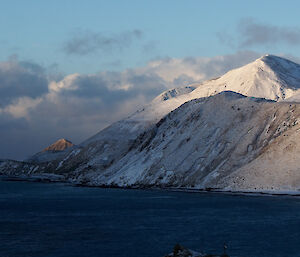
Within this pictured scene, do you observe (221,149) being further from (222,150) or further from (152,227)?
(152,227)

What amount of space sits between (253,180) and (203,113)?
127ft

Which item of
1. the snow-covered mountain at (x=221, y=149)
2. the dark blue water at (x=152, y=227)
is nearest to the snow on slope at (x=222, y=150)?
the snow-covered mountain at (x=221, y=149)

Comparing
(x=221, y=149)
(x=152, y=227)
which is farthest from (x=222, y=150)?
(x=152, y=227)

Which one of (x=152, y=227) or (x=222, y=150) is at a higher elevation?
(x=222, y=150)

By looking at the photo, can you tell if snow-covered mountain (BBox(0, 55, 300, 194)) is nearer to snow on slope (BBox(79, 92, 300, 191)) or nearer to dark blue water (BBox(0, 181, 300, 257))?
snow on slope (BBox(79, 92, 300, 191))

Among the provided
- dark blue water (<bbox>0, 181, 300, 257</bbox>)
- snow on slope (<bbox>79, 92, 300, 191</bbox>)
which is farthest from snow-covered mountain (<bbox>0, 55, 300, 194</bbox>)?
dark blue water (<bbox>0, 181, 300, 257</bbox>)

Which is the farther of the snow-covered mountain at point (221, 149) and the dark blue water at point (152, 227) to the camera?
the snow-covered mountain at point (221, 149)

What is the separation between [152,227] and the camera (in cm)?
5925

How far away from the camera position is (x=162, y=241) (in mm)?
49188

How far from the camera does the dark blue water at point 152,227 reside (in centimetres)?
4506

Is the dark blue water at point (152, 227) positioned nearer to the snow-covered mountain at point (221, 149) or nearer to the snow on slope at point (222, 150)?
the snow-covered mountain at point (221, 149)

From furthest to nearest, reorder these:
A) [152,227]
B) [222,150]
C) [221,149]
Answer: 1. [221,149]
2. [222,150]
3. [152,227]

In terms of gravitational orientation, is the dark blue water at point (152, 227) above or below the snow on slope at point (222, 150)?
below

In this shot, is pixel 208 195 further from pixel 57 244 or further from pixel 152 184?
pixel 57 244
